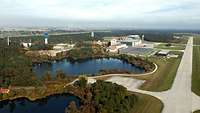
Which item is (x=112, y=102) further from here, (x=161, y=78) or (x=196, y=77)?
(x=196, y=77)

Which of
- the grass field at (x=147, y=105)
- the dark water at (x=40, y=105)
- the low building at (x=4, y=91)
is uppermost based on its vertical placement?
the low building at (x=4, y=91)

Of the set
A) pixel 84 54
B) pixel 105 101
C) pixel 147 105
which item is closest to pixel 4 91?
pixel 105 101

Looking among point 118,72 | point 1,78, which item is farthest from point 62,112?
point 118,72

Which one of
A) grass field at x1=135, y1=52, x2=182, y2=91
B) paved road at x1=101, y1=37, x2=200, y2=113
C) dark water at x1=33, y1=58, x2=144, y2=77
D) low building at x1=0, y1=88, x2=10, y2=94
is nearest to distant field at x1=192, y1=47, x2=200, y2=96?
paved road at x1=101, y1=37, x2=200, y2=113

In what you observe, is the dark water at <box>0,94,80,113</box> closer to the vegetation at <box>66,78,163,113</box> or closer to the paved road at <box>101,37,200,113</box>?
the vegetation at <box>66,78,163,113</box>

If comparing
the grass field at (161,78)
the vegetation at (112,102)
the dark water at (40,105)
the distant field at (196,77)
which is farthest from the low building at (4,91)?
the distant field at (196,77)

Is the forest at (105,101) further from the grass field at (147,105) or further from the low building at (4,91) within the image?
the low building at (4,91)

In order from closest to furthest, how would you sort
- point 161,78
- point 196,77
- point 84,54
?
point 161,78 → point 196,77 → point 84,54
